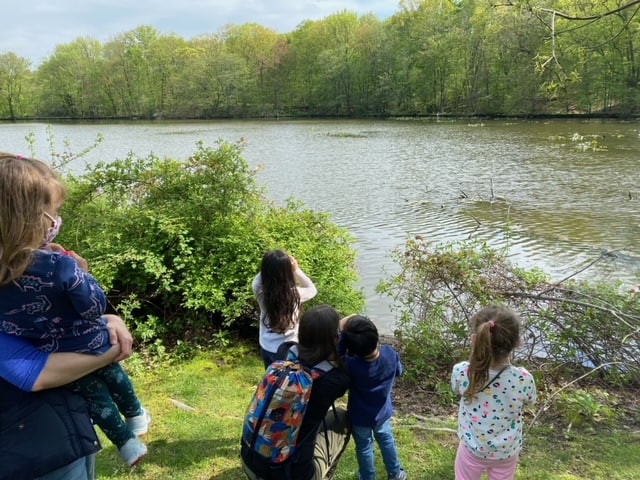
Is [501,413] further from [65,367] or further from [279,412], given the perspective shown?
[65,367]

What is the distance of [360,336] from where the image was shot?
9.17ft

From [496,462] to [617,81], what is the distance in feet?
168

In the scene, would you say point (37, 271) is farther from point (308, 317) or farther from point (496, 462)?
point (496, 462)

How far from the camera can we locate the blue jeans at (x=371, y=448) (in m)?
3.08

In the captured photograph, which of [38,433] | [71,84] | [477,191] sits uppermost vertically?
[71,84]

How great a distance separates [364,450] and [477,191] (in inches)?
605

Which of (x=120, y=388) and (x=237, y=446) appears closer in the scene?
(x=120, y=388)

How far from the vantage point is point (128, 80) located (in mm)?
79000

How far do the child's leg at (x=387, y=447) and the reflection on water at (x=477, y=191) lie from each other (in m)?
3.81

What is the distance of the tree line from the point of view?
195ft

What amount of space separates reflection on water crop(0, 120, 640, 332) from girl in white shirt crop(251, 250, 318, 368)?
3.76 metres

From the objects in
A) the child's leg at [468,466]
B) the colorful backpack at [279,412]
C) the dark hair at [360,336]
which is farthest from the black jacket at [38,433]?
the child's leg at [468,466]

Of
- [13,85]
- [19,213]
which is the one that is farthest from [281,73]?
[19,213]

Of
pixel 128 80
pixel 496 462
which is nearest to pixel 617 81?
pixel 496 462
